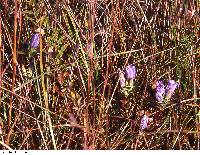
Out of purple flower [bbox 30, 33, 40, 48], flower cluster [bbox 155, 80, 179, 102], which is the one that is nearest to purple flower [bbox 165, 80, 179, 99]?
flower cluster [bbox 155, 80, 179, 102]

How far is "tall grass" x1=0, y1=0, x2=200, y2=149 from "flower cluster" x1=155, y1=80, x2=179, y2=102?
0.03 metres

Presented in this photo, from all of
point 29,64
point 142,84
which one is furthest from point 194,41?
point 29,64

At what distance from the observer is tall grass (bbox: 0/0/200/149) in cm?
153

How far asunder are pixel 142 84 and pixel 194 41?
236mm

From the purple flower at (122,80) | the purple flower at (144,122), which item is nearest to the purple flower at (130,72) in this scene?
the purple flower at (122,80)

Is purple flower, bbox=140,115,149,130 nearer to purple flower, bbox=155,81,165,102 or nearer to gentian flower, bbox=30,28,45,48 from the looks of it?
purple flower, bbox=155,81,165,102

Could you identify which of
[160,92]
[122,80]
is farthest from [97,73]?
[160,92]

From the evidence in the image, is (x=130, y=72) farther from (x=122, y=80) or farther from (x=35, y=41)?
(x=35, y=41)

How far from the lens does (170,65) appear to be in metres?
1.71

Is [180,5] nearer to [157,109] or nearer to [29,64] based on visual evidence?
[157,109]

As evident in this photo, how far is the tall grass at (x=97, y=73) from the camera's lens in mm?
1531

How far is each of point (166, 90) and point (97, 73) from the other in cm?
22

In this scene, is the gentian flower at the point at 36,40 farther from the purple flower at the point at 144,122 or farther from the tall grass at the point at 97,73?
the purple flower at the point at 144,122

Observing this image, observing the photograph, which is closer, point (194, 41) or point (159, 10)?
point (194, 41)
